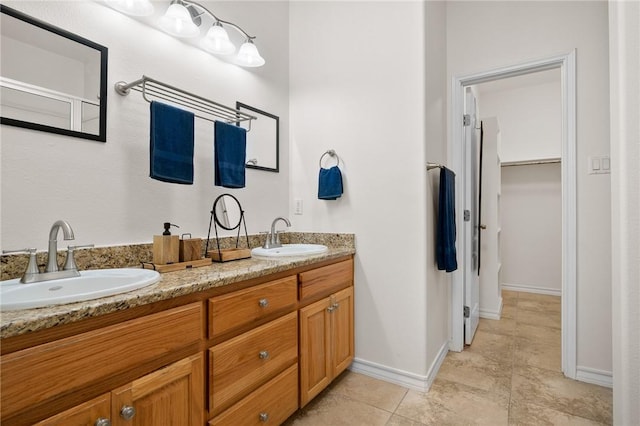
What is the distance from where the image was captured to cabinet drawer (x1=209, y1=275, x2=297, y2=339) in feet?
3.78

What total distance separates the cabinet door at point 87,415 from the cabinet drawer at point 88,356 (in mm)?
54

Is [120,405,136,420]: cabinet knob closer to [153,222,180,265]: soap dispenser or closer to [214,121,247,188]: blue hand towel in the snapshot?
[153,222,180,265]: soap dispenser

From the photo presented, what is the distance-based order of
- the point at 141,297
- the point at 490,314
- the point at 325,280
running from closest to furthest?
the point at 141,297
the point at 325,280
the point at 490,314

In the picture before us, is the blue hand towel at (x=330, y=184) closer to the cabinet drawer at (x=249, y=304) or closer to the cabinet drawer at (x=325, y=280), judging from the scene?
the cabinet drawer at (x=325, y=280)

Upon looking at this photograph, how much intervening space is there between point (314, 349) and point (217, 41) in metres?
1.80

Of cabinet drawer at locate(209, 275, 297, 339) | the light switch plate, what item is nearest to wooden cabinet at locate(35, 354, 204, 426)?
cabinet drawer at locate(209, 275, 297, 339)

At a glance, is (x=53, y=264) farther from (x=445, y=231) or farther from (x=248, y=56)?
(x=445, y=231)

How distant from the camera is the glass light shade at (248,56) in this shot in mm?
1936

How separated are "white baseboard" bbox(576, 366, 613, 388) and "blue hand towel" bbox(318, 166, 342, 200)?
196 centimetres

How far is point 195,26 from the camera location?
1.61m

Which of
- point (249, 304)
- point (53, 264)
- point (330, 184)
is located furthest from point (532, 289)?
point (53, 264)

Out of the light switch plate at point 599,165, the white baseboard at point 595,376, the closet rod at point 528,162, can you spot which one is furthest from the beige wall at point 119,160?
the closet rod at point 528,162

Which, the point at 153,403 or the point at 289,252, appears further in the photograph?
the point at 289,252

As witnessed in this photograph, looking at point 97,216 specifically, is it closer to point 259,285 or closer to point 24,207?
point 24,207
